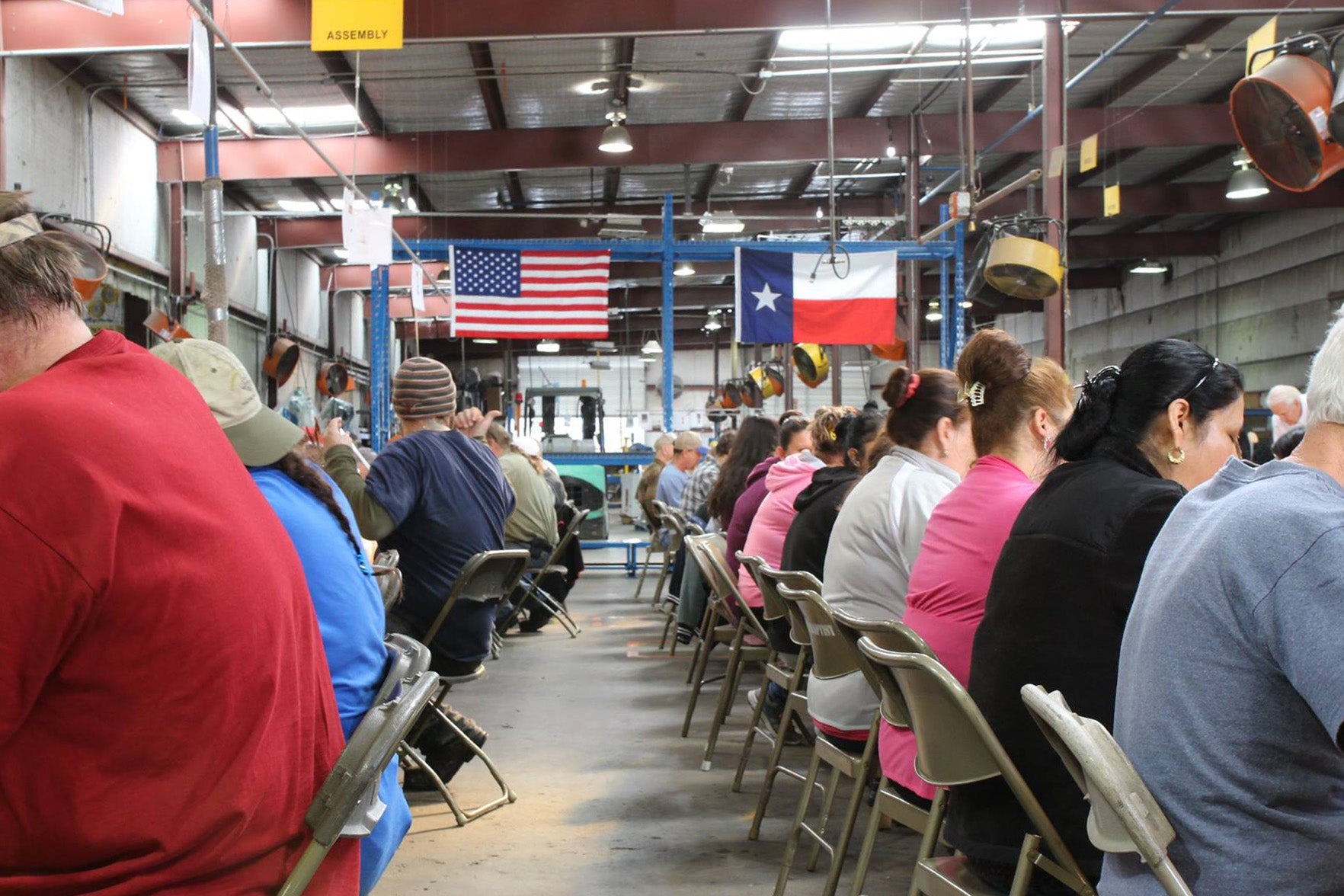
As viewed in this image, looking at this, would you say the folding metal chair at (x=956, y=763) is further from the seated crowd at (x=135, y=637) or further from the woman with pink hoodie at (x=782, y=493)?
the woman with pink hoodie at (x=782, y=493)

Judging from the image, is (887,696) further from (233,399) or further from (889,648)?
(233,399)

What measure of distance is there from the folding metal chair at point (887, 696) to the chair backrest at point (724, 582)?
5.71ft

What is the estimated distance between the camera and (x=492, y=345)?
2962cm

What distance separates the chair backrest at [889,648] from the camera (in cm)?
219

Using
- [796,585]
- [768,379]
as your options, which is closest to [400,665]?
[796,585]

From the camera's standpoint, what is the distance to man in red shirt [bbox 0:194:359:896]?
117 centimetres

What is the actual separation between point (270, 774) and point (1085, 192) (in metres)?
16.6

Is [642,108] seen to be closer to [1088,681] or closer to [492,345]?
[1088,681]

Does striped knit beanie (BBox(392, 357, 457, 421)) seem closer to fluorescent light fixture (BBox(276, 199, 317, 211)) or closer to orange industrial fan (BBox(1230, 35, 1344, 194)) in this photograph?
orange industrial fan (BBox(1230, 35, 1344, 194))

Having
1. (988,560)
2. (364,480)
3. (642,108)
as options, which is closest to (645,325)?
(642,108)

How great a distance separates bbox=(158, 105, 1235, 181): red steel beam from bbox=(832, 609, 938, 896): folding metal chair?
1078 cm

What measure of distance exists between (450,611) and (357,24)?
126 inches

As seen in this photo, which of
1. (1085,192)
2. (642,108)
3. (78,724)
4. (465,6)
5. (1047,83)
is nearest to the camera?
(78,724)

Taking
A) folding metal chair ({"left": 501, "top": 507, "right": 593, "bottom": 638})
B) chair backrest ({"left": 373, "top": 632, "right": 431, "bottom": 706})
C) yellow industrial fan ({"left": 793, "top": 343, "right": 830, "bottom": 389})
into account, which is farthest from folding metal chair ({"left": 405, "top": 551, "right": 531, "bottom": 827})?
yellow industrial fan ({"left": 793, "top": 343, "right": 830, "bottom": 389})
